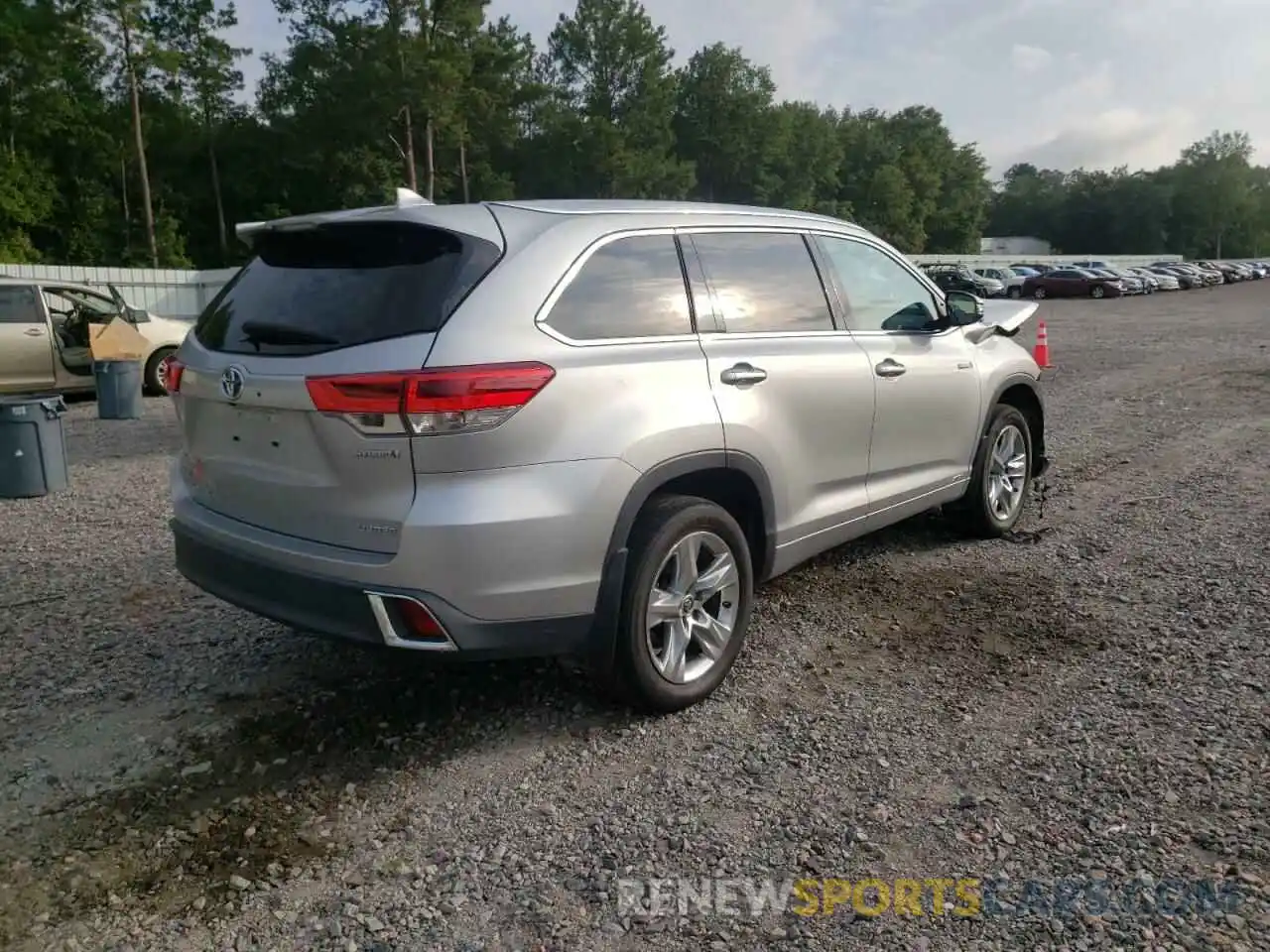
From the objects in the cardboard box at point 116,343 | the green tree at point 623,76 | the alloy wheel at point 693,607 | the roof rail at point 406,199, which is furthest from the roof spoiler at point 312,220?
the green tree at point 623,76

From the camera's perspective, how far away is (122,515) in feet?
→ 21.7

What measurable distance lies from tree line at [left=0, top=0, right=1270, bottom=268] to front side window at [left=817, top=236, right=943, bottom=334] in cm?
3637

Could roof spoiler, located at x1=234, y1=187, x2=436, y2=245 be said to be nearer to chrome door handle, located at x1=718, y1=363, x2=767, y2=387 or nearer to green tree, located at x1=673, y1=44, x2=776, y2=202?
chrome door handle, located at x1=718, y1=363, x2=767, y2=387

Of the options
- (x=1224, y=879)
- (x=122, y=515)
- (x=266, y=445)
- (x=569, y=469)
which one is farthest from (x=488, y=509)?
(x=122, y=515)

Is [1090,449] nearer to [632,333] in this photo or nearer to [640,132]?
[632,333]

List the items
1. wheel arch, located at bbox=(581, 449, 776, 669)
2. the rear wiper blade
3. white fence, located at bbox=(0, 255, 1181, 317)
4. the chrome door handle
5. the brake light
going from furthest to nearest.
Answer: white fence, located at bbox=(0, 255, 1181, 317) < the chrome door handle < wheel arch, located at bbox=(581, 449, 776, 669) < the rear wiper blade < the brake light

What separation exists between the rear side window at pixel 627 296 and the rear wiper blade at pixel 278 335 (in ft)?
2.37

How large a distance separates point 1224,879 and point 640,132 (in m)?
60.9

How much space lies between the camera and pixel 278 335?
328 centimetres

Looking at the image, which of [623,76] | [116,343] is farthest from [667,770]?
[623,76]

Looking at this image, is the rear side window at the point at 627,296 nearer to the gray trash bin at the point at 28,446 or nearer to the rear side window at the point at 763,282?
the rear side window at the point at 763,282

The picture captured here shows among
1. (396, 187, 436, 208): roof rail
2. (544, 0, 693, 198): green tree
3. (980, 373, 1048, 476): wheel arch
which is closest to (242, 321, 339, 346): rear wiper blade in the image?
(396, 187, 436, 208): roof rail

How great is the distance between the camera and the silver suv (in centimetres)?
297

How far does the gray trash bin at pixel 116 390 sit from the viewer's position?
10.6 m
